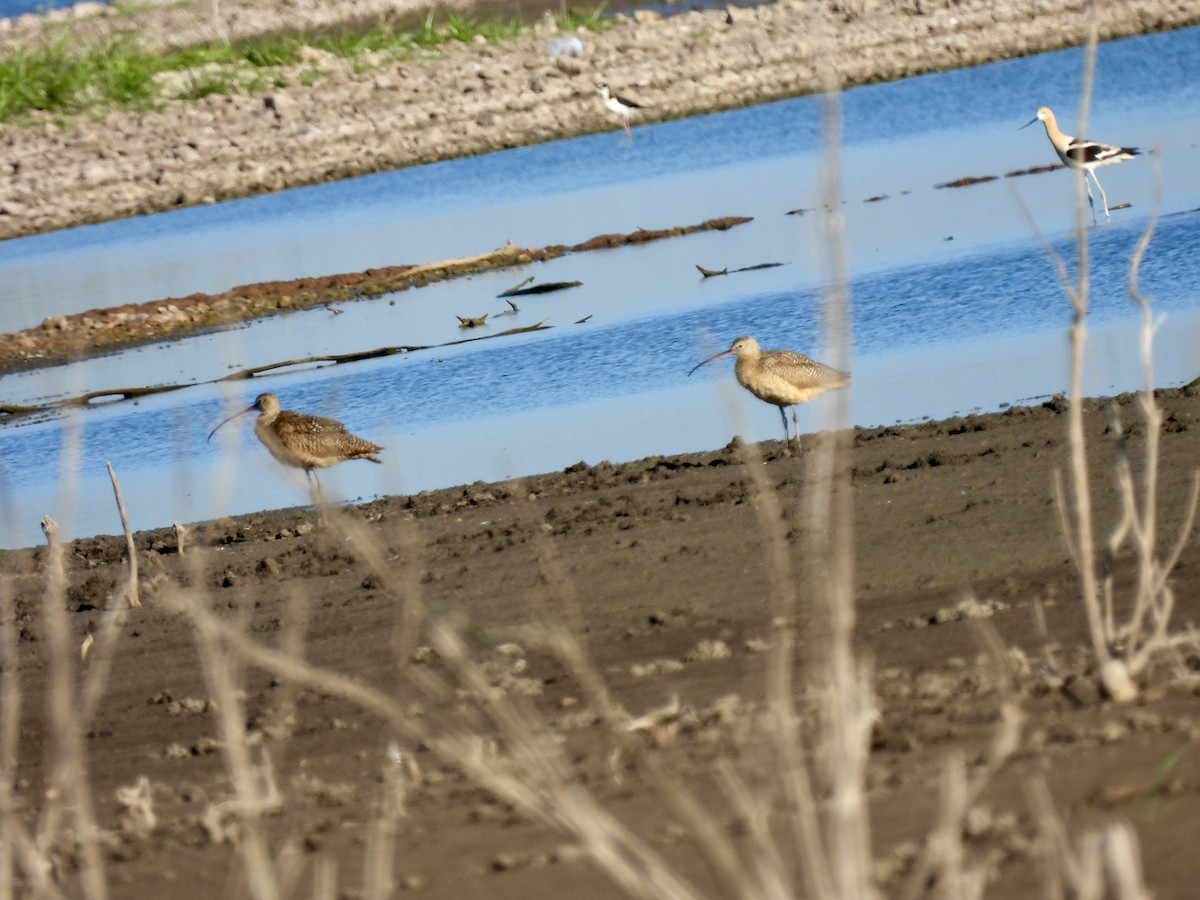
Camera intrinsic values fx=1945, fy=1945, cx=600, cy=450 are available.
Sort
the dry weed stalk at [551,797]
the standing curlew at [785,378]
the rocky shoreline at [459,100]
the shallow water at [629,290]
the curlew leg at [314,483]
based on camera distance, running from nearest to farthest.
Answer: the dry weed stalk at [551,797] < the standing curlew at [785,378] < the curlew leg at [314,483] < the shallow water at [629,290] < the rocky shoreline at [459,100]

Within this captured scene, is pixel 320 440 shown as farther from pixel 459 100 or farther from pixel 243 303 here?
pixel 459 100

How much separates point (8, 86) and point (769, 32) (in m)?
14.9

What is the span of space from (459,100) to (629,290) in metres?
17.6

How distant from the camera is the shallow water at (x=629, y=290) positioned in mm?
12656

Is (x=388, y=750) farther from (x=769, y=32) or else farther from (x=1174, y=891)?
(x=769, y=32)

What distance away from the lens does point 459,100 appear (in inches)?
1396

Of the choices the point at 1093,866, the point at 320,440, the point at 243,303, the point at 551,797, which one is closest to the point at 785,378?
the point at 320,440

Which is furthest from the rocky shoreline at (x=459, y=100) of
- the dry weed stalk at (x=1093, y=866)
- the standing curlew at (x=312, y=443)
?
the dry weed stalk at (x=1093, y=866)

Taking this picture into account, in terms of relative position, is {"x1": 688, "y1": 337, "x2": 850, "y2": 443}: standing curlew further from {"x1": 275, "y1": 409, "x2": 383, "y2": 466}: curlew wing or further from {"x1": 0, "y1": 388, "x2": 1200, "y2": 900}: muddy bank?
{"x1": 275, "y1": 409, "x2": 383, "y2": 466}: curlew wing

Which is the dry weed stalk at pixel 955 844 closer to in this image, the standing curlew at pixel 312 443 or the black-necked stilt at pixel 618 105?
the standing curlew at pixel 312 443

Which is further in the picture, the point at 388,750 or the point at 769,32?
the point at 769,32

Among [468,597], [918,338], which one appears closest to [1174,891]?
[468,597]

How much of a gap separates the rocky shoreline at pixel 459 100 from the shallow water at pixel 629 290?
52.1 inches

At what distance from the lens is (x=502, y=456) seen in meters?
12.4
